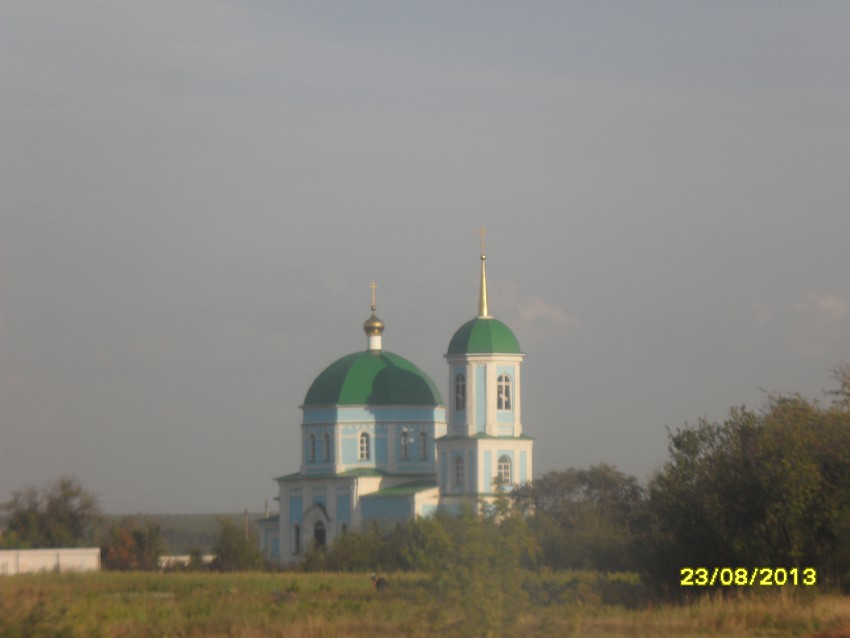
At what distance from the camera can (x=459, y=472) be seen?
219 ft

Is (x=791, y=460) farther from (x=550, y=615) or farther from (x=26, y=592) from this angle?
(x=26, y=592)

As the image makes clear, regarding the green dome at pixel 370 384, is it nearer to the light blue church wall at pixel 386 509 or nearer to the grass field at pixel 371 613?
the light blue church wall at pixel 386 509

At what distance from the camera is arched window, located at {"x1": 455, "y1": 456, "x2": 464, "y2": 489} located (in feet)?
219

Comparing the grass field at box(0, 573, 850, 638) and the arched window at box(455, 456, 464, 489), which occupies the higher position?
the arched window at box(455, 456, 464, 489)

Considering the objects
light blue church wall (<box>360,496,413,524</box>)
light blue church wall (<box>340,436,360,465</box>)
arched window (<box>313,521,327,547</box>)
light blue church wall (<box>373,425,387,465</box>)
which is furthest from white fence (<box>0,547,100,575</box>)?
light blue church wall (<box>373,425,387,465</box>)

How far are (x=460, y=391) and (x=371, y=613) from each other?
3863 cm

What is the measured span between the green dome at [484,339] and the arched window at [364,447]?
21.8 ft

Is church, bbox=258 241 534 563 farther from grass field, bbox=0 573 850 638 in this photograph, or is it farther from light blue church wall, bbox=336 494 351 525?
grass field, bbox=0 573 850 638

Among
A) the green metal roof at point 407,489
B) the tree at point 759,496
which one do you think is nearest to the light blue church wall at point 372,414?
the green metal roof at point 407,489

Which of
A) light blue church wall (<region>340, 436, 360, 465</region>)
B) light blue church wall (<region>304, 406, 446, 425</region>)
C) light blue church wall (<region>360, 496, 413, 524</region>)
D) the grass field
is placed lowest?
the grass field

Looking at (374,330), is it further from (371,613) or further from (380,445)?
(371,613)

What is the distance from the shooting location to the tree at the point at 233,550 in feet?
202

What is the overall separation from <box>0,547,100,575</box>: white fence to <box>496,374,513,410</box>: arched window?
18851 mm
